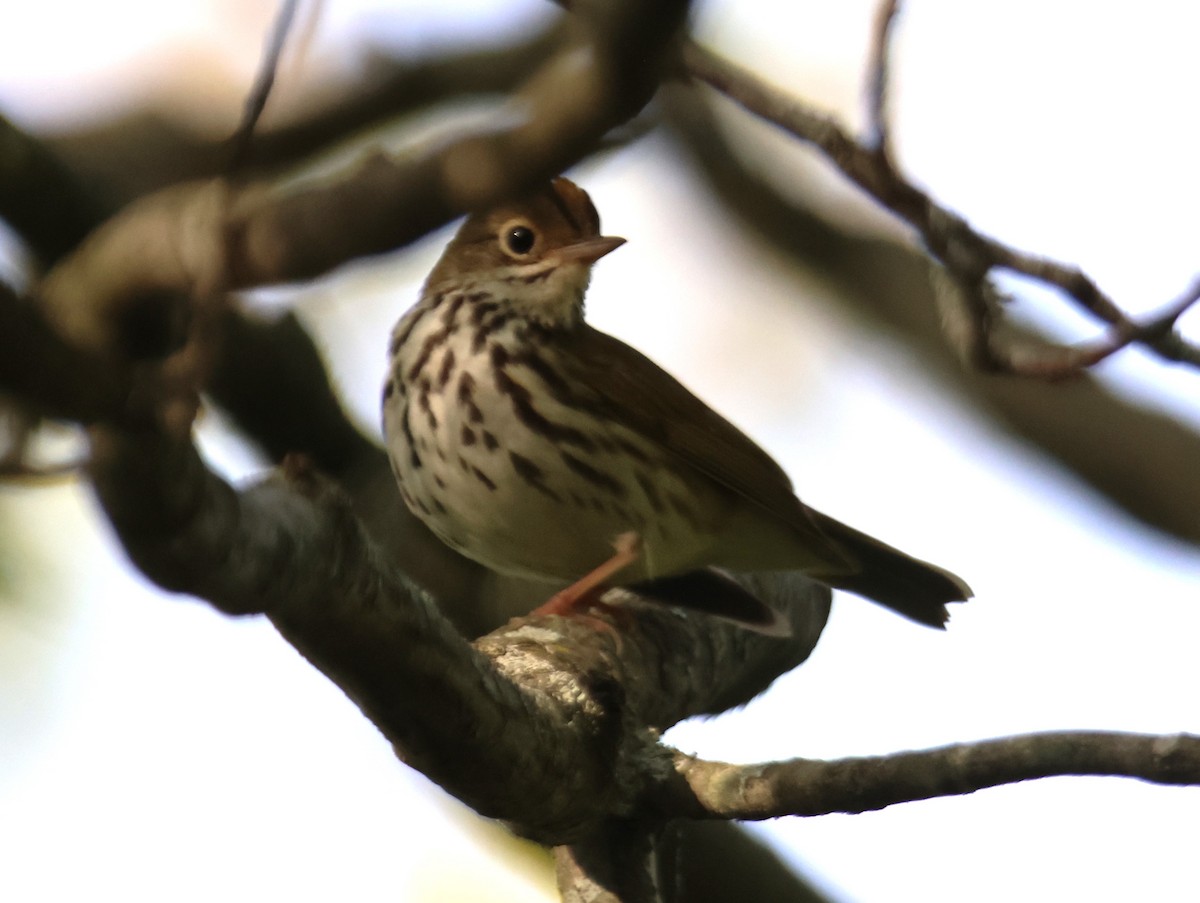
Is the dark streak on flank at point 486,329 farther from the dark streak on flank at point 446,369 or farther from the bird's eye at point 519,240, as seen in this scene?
the bird's eye at point 519,240

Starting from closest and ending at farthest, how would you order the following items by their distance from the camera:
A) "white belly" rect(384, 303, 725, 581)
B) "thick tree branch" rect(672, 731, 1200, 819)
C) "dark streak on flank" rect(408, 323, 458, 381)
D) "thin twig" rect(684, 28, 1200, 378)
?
1. "thick tree branch" rect(672, 731, 1200, 819)
2. "thin twig" rect(684, 28, 1200, 378)
3. "white belly" rect(384, 303, 725, 581)
4. "dark streak on flank" rect(408, 323, 458, 381)

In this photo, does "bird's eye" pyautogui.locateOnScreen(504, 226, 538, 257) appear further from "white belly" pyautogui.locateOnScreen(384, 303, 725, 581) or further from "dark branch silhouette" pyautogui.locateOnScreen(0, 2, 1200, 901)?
"dark branch silhouette" pyautogui.locateOnScreen(0, 2, 1200, 901)

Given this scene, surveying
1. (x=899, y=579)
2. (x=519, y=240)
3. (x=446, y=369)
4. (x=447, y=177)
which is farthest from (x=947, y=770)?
(x=519, y=240)

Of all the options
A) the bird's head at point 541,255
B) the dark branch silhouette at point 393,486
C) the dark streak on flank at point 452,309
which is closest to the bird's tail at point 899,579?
the dark branch silhouette at point 393,486

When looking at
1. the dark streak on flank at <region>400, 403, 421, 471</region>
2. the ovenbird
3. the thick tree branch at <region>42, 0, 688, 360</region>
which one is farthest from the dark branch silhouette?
the dark streak on flank at <region>400, 403, 421, 471</region>

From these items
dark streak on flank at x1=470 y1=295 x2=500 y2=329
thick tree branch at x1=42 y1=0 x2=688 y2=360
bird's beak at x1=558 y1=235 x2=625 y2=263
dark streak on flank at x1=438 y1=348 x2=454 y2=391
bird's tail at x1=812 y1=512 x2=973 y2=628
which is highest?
bird's beak at x1=558 y1=235 x2=625 y2=263

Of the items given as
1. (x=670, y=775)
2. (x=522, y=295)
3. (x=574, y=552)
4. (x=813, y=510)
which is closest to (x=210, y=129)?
(x=522, y=295)
